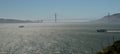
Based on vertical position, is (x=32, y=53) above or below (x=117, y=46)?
below

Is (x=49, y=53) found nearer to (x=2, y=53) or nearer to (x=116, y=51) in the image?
(x=2, y=53)

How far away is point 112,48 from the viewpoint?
22.5m

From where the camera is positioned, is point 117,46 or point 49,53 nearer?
point 117,46

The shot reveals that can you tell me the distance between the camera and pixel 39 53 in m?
77.2

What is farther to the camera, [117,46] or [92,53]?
[92,53]

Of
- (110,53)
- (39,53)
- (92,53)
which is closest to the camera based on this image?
(110,53)

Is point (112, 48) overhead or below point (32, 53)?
overhead

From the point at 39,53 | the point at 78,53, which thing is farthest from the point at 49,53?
the point at 78,53

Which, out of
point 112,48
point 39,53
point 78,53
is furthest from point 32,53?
point 112,48

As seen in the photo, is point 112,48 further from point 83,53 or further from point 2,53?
point 2,53

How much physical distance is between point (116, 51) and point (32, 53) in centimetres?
5783

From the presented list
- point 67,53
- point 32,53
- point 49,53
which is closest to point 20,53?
point 32,53

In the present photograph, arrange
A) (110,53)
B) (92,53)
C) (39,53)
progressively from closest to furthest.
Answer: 1. (110,53)
2. (92,53)
3. (39,53)

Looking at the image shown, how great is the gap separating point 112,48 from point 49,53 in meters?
55.9
